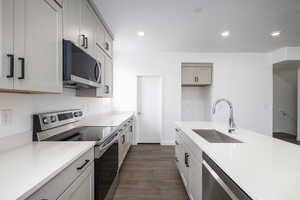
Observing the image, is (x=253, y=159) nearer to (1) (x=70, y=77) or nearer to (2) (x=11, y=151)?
(1) (x=70, y=77)

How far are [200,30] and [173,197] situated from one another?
2.90 m

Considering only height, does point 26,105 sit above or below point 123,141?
above

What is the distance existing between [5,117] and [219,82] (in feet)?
14.9

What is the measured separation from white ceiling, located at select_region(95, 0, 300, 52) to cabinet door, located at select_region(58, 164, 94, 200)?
7.04 feet

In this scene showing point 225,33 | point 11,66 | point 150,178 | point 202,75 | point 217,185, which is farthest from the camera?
point 202,75

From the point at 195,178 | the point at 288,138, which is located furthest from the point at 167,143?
the point at 288,138

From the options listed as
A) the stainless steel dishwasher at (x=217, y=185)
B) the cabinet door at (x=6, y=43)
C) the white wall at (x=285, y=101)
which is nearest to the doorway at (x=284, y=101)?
the white wall at (x=285, y=101)

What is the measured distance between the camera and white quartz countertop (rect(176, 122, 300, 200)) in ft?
2.18

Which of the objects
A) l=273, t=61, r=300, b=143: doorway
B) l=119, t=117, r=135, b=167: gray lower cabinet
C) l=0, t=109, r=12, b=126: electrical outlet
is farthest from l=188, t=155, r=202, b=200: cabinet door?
l=273, t=61, r=300, b=143: doorway

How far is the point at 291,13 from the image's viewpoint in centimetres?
240

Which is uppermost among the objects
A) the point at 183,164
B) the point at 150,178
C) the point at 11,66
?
the point at 11,66

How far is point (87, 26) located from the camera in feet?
6.35

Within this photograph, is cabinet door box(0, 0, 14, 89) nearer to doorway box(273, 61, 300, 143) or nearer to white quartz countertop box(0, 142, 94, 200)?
white quartz countertop box(0, 142, 94, 200)

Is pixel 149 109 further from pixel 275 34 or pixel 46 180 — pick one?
pixel 46 180
